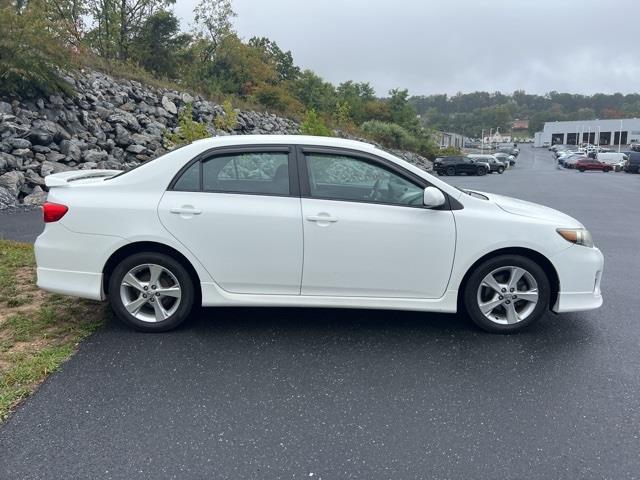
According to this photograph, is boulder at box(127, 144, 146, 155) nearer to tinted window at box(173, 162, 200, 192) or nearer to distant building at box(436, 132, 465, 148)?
tinted window at box(173, 162, 200, 192)

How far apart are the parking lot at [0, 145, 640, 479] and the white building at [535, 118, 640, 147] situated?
4294 inches

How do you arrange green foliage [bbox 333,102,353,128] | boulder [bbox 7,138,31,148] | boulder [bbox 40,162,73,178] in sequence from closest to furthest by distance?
boulder [bbox 40,162,73,178], boulder [bbox 7,138,31,148], green foliage [bbox 333,102,353,128]

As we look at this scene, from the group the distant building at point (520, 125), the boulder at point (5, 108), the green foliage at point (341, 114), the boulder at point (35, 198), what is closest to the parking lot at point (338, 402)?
the boulder at point (35, 198)

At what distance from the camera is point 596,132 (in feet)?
340

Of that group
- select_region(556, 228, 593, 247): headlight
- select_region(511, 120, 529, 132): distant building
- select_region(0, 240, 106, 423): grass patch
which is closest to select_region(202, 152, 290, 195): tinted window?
select_region(0, 240, 106, 423): grass patch

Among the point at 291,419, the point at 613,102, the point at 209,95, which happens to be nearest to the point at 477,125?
the point at 613,102

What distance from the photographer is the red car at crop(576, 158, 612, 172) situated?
155 ft

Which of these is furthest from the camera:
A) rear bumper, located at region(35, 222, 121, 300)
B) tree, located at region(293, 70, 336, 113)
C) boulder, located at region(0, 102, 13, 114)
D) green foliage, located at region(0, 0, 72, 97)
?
tree, located at region(293, 70, 336, 113)

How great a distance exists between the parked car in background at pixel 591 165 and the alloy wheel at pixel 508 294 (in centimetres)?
4869

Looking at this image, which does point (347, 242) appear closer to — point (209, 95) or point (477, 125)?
point (209, 95)

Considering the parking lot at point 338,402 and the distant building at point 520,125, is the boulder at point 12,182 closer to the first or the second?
the parking lot at point 338,402

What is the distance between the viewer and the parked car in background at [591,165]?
47275 mm

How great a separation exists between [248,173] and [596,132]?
115 m

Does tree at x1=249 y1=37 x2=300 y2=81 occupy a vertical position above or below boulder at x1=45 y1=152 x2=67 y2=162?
above
